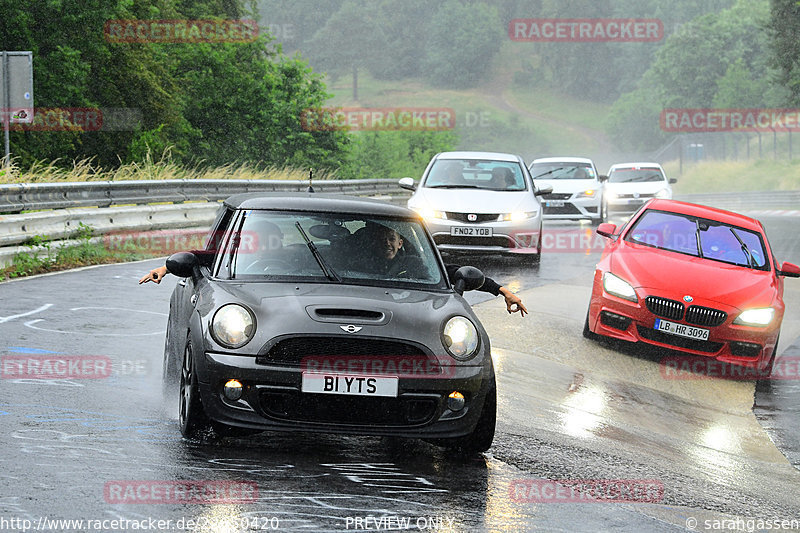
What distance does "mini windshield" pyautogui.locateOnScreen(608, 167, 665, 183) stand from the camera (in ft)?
111

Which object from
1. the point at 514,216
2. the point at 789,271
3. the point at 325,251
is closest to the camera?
the point at 325,251

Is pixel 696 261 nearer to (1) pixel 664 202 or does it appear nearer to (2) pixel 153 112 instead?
(1) pixel 664 202

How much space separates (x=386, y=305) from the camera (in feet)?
22.0

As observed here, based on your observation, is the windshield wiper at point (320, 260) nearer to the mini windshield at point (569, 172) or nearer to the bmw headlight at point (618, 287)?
the bmw headlight at point (618, 287)

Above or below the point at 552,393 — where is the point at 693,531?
above

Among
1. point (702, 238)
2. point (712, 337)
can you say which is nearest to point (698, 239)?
point (702, 238)

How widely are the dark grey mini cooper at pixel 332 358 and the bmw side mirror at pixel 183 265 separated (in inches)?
8.1

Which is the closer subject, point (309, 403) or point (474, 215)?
point (309, 403)

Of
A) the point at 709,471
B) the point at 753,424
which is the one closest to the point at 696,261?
the point at 753,424

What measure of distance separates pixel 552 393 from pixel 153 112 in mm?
37425

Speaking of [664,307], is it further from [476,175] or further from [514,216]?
[476,175]

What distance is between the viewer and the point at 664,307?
11.6 meters

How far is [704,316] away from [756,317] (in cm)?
48

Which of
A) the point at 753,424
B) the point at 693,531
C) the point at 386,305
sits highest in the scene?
the point at 386,305
